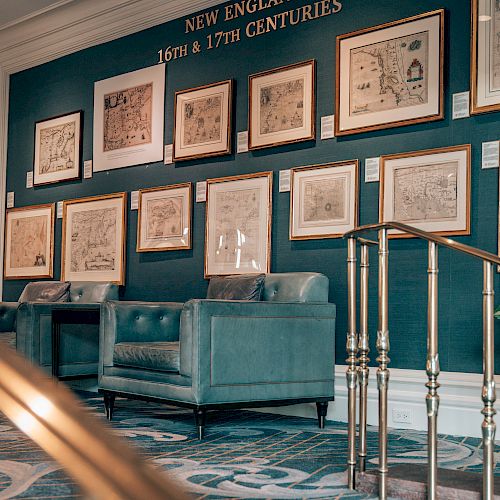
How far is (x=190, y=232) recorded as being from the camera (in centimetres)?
652

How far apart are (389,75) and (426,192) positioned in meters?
0.91

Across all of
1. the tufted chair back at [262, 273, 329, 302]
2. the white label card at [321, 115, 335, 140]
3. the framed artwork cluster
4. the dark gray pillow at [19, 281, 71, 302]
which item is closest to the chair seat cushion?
the tufted chair back at [262, 273, 329, 302]

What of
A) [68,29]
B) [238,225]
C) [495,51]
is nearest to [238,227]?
[238,225]

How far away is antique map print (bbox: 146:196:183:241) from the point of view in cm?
662

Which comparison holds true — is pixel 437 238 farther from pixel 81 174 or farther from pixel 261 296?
pixel 81 174

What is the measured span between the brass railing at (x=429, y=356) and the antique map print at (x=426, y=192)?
5.81 ft

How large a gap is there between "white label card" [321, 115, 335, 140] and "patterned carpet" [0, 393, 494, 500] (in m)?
2.11

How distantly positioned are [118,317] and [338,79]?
238 cm

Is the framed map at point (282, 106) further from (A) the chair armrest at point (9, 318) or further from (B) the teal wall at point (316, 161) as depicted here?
(A) the chair armrest at point (9, 318)

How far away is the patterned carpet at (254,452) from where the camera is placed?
319 cm

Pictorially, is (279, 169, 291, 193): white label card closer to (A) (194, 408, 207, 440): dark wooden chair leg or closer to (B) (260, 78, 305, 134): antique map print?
(B) (260, 78, 305, 134): antique map print

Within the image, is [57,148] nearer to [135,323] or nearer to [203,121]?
[203,121]

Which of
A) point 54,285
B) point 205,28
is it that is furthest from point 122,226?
point 205,28

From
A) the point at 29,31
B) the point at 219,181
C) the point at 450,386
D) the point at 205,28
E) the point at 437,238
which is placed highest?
the point at 29,31
